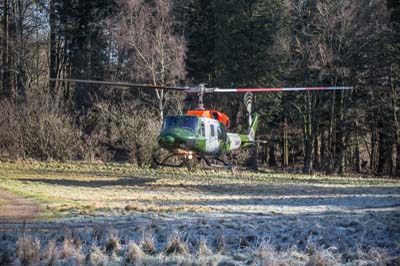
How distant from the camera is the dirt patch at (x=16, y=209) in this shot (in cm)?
1001

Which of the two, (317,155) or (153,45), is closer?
(153,45)

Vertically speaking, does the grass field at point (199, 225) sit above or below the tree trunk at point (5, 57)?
below

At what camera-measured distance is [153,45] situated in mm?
30500

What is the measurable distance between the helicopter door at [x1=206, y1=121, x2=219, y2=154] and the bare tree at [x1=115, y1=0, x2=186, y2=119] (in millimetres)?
11858

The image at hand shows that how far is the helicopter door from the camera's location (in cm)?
1734

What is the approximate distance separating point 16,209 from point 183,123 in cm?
684

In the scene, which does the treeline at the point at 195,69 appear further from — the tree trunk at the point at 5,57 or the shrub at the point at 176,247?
the shrub at the point at 176,247

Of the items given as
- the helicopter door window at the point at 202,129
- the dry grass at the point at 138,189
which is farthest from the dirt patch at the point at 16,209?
the helicopter door window at the point at 202,129

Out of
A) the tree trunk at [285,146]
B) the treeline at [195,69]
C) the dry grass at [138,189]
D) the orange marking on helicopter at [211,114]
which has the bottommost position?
the dry grass at [138,189]

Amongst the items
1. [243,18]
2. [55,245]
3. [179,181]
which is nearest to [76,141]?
[179,181]

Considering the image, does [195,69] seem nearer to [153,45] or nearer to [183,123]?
[153,45]

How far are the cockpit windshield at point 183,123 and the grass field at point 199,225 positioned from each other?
2.33m

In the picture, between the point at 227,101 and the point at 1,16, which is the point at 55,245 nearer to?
the point at 227,101

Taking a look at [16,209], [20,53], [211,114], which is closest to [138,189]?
[211,114]
